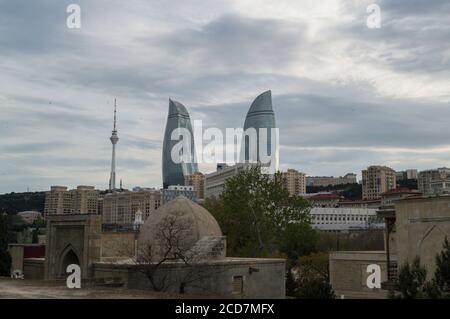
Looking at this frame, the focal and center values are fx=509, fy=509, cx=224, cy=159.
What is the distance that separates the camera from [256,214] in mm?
43938

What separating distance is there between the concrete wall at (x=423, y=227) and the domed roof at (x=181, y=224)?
10312 mm

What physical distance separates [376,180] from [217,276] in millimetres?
159932

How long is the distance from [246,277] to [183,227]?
4447 millimetres

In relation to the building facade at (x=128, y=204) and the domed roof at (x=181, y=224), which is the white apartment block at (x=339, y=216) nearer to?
the building facade at (x=128, y=204)

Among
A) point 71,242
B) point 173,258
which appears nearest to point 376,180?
point 71,242

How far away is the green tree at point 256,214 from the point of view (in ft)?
143

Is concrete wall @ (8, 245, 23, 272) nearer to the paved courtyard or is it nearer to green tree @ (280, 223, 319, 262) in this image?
the paved courtyard

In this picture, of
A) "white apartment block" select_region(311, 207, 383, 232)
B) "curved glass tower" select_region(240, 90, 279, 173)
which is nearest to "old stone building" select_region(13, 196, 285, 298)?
"white apartment block" select_region(311, 207, 383, 232)

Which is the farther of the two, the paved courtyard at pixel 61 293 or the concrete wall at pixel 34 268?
the concrete wall at pixel 34 268

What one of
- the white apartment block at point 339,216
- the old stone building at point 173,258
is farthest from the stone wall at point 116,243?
the white apartment block at point 339,216

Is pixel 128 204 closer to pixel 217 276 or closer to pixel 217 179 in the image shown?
pixel 217 179

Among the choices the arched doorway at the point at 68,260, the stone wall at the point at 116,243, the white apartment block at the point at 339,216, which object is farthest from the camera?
the white apartment block at the point at 339,216
